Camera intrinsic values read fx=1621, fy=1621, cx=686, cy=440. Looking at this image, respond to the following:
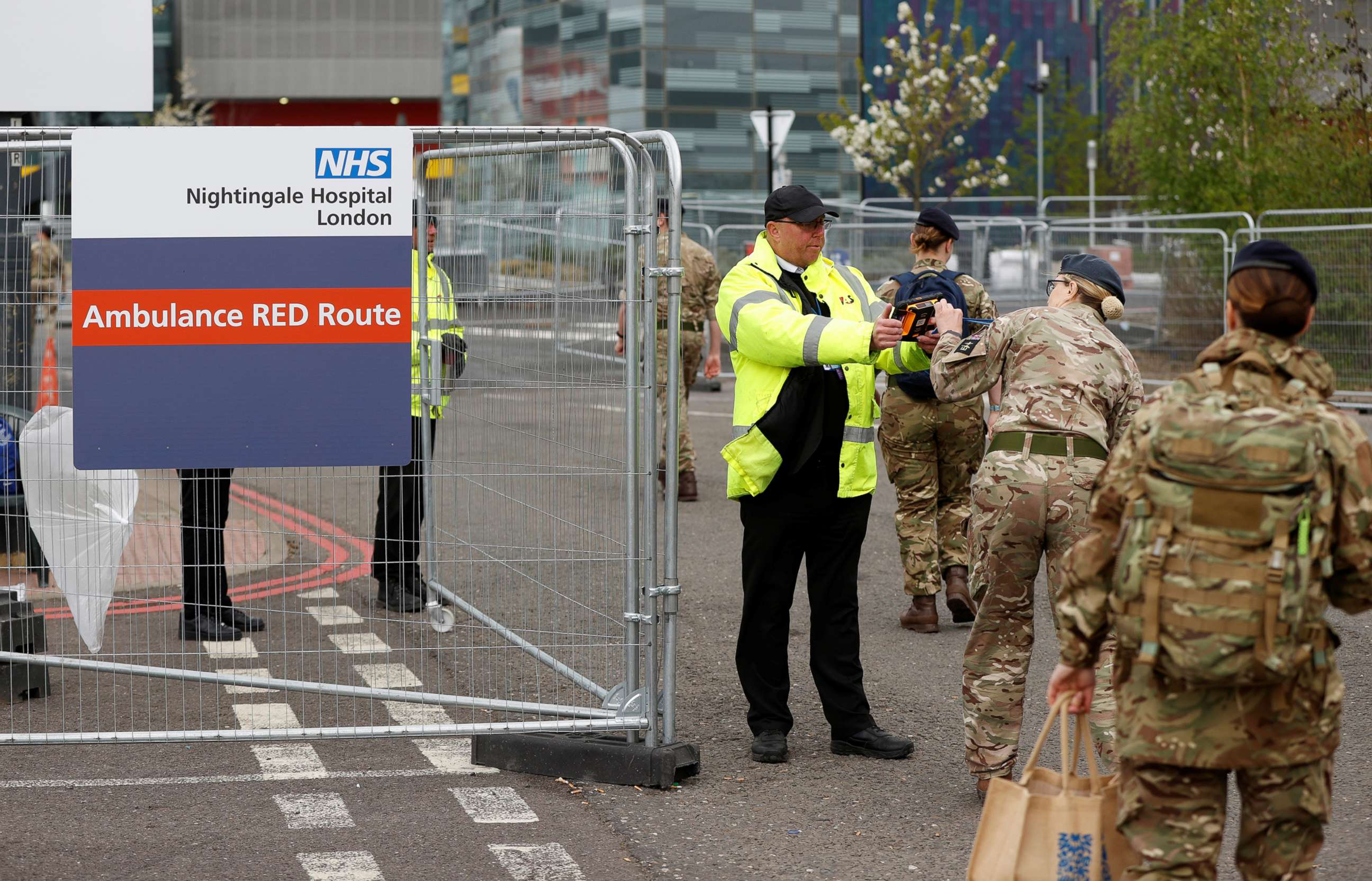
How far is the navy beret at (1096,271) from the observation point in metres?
5.47

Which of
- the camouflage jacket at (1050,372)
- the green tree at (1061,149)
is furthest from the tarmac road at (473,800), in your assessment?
the green tree at (1061,149)

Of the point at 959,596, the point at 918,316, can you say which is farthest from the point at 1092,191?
the point at 918,316

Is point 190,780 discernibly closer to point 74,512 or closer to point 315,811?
point 315,811

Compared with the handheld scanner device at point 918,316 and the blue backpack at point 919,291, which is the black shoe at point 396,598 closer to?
the blue backpack at point 919,291

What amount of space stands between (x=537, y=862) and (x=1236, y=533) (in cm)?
248

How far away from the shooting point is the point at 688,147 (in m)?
44.5

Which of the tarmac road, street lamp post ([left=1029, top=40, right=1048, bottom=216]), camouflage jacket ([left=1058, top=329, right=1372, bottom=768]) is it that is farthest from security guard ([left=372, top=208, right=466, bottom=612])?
street lamp post ([left=1029, top=40, right=1048, bottom=216])

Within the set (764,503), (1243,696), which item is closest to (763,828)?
(764,503)

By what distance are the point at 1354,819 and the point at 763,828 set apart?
1.94 meters

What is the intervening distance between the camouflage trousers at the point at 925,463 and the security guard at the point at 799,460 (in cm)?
206

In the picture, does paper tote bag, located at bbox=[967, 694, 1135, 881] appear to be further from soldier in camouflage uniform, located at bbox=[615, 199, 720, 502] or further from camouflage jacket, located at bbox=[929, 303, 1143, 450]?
soldier in camouflage uniform, located at bbox=[615, 199, 720, 502]

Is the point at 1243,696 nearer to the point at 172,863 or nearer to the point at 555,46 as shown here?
the point at 172,863

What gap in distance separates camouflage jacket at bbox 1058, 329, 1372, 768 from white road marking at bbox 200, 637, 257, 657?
15.1 ft

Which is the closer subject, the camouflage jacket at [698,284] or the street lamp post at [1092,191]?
the camouflage jacket at [698,284]
